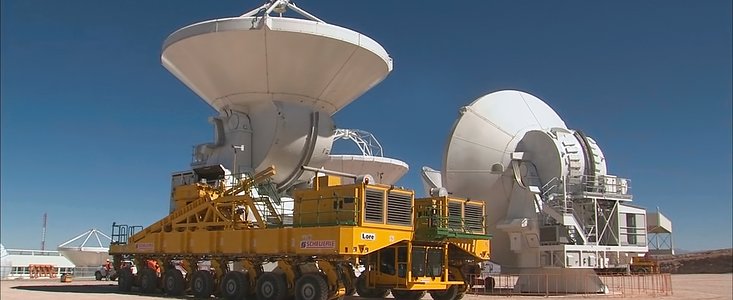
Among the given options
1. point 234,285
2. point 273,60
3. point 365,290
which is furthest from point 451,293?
point 273,60

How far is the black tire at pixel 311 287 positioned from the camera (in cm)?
1991

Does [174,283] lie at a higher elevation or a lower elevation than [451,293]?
higher

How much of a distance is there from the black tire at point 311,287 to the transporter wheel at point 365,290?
2.11m

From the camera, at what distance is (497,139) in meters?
32.2

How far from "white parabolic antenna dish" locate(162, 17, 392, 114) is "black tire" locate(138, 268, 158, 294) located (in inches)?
300

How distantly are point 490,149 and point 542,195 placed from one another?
10.2 feet

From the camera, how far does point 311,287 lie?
20172 millimetres

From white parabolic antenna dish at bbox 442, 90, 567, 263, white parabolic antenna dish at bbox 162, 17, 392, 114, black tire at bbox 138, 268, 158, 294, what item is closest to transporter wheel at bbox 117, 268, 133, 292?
black tire at bbox 138, 268, 158, 294

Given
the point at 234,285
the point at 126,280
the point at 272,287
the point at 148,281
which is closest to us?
the point at 272,287

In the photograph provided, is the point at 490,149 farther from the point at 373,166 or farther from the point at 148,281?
the point at 373,166

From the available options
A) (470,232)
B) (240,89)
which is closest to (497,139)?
(470,232)

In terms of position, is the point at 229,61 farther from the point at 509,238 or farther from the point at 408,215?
the point at 509,238

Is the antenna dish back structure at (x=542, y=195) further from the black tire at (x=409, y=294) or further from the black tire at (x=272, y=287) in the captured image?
the black tire at (x=272, y=287)

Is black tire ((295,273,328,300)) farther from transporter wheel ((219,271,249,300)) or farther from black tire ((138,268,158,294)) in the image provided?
black tire ((138,268,158,294))
